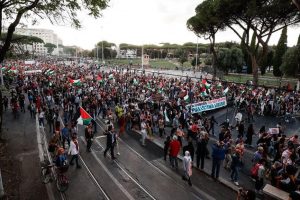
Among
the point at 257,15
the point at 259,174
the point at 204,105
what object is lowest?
the point at 259,174

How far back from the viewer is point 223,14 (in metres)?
31.2

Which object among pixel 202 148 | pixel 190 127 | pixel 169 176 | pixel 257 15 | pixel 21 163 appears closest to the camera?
pixel 169 176

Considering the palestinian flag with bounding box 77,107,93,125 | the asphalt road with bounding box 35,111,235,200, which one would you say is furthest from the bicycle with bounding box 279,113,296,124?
the palestinian flag with bounding box 77,107,93,125

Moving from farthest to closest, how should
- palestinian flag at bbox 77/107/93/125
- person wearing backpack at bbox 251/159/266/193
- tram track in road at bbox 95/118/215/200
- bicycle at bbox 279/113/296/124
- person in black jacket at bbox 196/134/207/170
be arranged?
bicycle at bbox 279/113/296/124 < palestinian flag at bbox 77/107/93/125 < person in black jacket at bbox 196/134/207/170 < tram track in road at bbox 95/118/215/200 < person wearing backpack at bbox 251/159/266/193

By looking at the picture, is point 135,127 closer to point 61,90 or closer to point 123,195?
point 123,195

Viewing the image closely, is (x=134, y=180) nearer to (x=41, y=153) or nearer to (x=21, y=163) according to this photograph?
(x=21, y=163)

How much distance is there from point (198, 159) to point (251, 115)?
1098cm

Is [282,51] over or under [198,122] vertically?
over

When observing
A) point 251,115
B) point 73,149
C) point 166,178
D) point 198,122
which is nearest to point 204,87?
point 251,115

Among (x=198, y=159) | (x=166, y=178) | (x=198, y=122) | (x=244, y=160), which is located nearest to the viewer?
(x=166, y=178)

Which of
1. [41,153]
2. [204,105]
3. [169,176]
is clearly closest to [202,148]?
[169,176]

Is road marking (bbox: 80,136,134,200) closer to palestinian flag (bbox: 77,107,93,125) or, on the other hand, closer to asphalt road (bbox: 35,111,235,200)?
asphalt road (bbox: 35,111,235,200)

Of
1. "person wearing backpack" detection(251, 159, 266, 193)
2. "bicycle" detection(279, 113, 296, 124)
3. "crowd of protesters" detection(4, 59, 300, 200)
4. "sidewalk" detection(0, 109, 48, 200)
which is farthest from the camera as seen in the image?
"bicycle" detection(279, 113, 296, 124)

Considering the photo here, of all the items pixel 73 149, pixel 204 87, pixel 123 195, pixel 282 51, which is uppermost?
pixel 282 51
